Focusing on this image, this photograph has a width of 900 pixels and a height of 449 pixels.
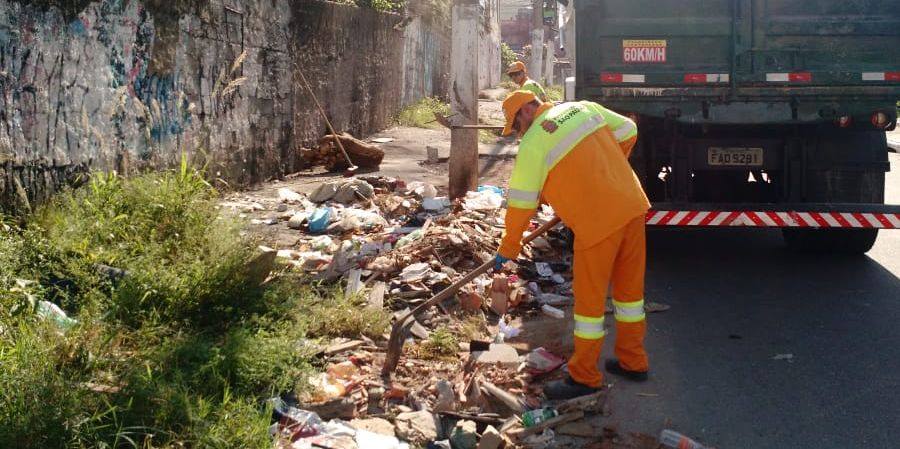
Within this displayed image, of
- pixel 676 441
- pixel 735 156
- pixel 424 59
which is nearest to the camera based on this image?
pixel 676 441

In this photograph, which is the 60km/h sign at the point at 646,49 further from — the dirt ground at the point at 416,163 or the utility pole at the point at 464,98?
the dirt ground at the point at 416,163

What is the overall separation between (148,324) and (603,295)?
7.93 ft

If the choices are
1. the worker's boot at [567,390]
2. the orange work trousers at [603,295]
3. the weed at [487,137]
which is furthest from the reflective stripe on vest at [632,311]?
the weed at [487,137]

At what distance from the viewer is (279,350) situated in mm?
4672

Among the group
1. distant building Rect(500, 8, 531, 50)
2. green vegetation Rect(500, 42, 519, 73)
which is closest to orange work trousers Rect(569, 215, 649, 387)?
green vegetation Rect(500, 42, 519, 73)

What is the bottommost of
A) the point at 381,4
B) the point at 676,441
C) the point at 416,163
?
the point at 676,441

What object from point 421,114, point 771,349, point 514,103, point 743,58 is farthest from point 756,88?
point 421,114

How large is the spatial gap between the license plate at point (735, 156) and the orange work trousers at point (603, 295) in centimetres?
277

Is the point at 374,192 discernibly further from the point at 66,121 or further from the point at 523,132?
the point at 523,132

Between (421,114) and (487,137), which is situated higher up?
(421,114)

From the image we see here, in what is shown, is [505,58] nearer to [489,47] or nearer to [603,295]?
[489,47]

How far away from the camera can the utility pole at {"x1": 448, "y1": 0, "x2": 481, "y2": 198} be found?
10.2 meters

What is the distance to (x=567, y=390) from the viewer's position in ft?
15.9

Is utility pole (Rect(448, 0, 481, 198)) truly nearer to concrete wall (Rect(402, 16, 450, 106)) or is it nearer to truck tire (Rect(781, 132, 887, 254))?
truck tire (Rect(781, 132, 887, 254))
